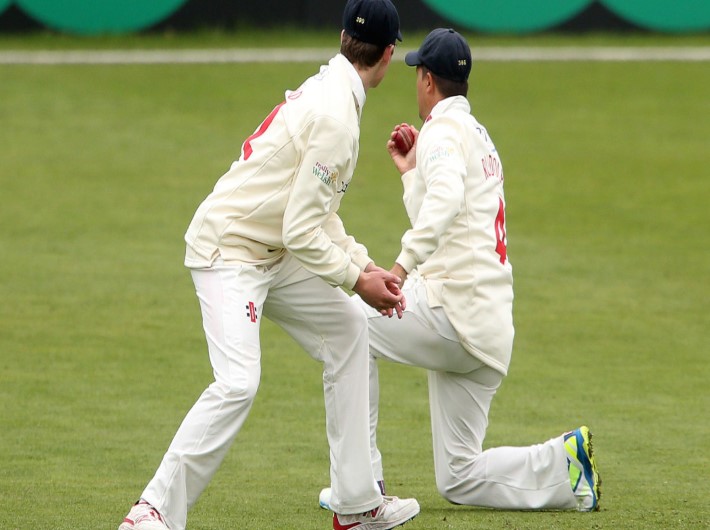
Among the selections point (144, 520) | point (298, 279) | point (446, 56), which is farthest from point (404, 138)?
point (144, 520)

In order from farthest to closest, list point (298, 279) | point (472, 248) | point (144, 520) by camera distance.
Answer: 1. point (472, 248)
2. point (298, 279)
3. point (144, 520)

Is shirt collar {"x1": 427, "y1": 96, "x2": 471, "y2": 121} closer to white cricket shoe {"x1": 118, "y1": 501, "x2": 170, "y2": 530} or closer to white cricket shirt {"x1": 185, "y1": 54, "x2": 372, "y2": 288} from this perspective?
white cricket shirt {"x1": 185, "y1": 54, "x2": 372, "y2": 288}

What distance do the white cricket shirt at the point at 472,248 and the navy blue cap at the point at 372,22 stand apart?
1.61 feet

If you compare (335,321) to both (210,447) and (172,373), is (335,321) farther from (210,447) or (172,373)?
(172,373)

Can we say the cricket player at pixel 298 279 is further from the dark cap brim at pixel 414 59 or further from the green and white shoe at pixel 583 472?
the green and white shoe at pixel 583 472

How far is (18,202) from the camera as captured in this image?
1431 cm

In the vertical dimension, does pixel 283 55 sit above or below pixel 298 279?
below

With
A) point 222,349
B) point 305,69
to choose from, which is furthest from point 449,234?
point 305,69

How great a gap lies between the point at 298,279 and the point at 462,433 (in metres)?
1.07

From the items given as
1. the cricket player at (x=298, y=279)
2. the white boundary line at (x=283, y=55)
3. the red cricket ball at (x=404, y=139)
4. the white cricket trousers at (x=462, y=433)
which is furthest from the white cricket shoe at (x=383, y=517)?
the white boundary line at (x=283, y=55)

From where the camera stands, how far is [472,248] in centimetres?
587

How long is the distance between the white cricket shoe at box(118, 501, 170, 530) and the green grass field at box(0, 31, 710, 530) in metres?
0.51

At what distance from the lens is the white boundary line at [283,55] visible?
822 inches

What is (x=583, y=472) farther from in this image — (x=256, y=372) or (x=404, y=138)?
(x=404, y=138)
